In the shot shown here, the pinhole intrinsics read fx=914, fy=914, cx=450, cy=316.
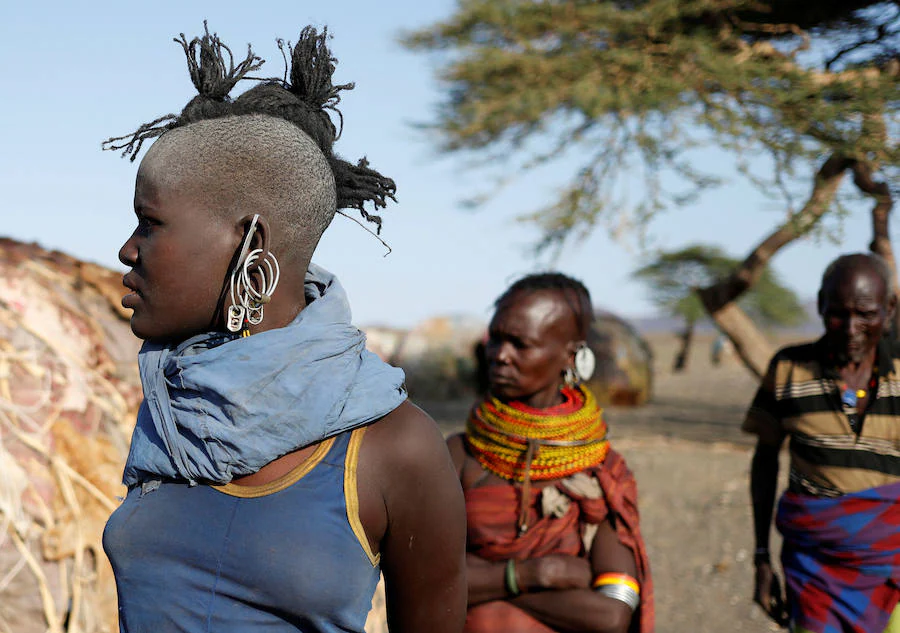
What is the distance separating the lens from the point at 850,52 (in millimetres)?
8930

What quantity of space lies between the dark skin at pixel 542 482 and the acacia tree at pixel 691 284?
2306 cm

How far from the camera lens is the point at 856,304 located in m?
3.15

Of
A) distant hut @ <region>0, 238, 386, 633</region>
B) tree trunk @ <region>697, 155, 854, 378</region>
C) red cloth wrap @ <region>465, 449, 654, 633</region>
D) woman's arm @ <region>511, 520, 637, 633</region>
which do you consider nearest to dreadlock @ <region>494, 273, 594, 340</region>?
red cloth wrap @ <region>465, 449, 654, 633</region>

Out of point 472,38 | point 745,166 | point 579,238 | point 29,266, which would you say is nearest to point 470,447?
point 29,266

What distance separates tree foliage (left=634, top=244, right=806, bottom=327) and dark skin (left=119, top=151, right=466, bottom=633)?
25.9 metres

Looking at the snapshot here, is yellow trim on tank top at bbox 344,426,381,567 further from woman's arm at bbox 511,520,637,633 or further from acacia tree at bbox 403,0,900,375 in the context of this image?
acacia tree at bbox 403,0,900,375

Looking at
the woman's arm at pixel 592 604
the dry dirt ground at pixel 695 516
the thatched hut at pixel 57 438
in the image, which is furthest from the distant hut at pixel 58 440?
the dry dirt ground at pixel 695 516

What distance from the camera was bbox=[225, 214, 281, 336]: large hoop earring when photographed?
1.45m

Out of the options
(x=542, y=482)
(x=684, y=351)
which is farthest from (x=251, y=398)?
(x=684, y=351)

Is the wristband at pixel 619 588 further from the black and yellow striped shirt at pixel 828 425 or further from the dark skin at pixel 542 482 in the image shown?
the black and yellow striped shirt at pixel 828 425

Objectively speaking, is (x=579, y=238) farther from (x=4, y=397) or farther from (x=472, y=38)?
(x=4, y=397)

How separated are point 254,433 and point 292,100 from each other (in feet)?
1.95

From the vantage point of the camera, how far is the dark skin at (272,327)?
1.45m

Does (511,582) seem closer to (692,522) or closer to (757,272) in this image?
(692,522)
